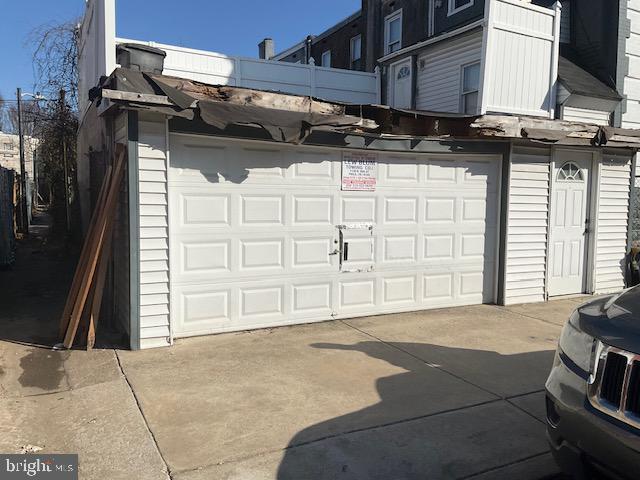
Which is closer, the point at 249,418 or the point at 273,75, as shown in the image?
the point at 249,418

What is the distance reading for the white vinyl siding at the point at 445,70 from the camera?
35.2 ft

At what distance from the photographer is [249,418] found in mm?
4000

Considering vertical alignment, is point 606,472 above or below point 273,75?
below

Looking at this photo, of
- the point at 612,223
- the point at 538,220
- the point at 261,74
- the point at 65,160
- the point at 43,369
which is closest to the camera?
the point at 43,369

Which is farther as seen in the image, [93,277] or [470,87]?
[470,87]

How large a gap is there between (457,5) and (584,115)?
594cm

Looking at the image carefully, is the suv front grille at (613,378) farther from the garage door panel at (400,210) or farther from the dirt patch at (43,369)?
the garage door panel at (400,210)

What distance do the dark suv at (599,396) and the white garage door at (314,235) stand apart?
4020 mm

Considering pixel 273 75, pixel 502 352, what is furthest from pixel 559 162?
pixel 273 75

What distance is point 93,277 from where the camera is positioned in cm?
573

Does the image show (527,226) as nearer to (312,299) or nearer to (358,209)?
(358,209)

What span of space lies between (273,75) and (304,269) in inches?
259

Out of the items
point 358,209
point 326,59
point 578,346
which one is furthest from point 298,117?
point 326,59

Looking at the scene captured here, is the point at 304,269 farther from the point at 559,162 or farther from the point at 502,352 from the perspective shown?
the point at 559,162
